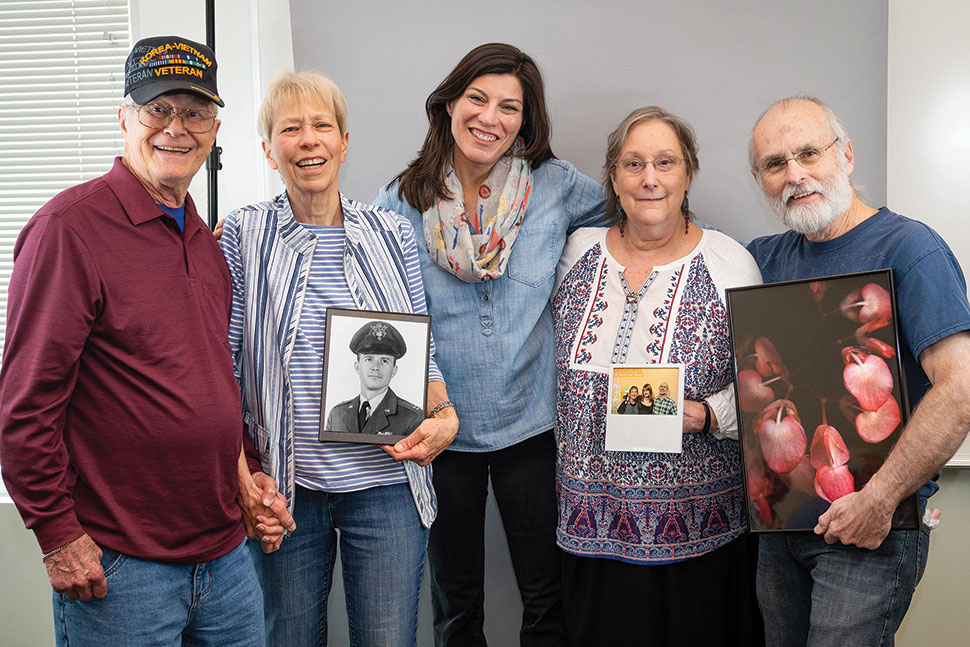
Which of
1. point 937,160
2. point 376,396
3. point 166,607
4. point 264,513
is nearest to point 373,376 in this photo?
point 376,396

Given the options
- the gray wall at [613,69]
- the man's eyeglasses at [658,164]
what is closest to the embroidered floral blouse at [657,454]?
the man's eyeglasses at [658,164]

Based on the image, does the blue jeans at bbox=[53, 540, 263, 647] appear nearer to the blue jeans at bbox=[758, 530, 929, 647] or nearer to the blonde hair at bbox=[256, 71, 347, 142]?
the blonde hair at bbox=[256, 71, 347, 142]

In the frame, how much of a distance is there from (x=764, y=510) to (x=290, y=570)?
1144 millimetres

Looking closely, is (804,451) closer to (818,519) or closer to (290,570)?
(818,519)

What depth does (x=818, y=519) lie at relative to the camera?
160 cm

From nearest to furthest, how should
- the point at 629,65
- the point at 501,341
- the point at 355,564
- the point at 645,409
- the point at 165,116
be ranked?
the point at 165,116 < the point at 355,564 < the point at 645,409 < the point at 501,341 < the point at 629,65

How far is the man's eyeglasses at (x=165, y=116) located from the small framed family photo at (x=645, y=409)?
1164mm

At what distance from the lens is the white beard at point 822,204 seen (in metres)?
1.71

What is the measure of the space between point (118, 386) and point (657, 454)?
1324mm

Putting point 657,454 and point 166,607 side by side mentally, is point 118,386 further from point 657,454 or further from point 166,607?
point 657,454

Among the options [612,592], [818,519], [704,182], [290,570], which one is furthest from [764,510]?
[704,182]

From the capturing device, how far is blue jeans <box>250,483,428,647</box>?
5.53 feet

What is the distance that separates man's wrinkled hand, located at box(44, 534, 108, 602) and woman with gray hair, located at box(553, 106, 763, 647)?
1190 millimetres

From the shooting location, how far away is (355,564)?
1.71m
